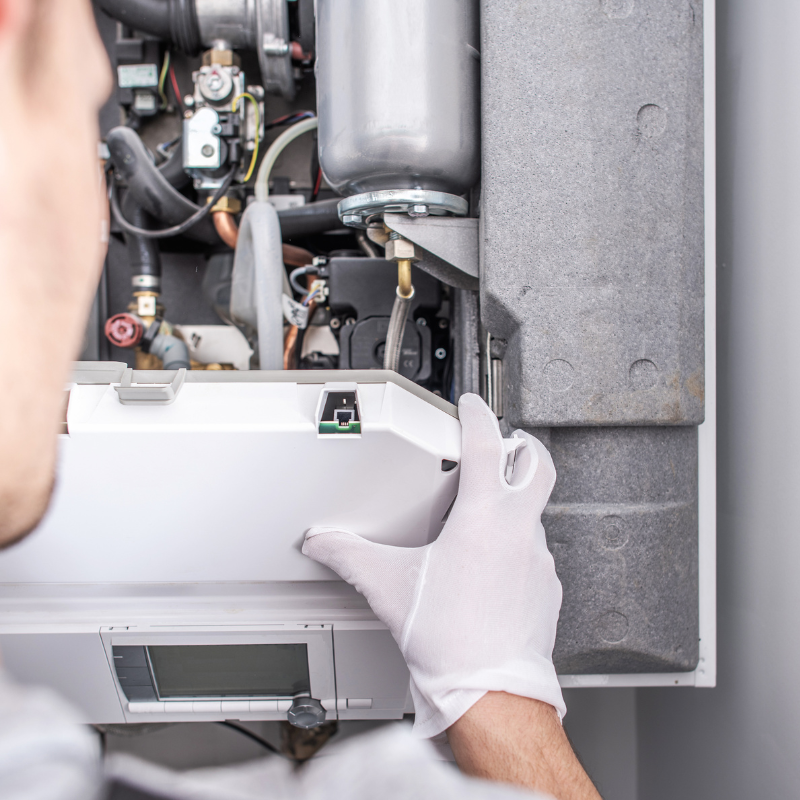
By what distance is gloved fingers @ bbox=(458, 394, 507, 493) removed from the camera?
2.10ft

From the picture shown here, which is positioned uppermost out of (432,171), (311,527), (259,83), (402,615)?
(259,83)

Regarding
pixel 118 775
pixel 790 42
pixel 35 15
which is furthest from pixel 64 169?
pixel 790 42

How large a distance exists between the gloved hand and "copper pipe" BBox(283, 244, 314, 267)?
0.60 metres

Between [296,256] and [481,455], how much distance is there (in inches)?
26.2

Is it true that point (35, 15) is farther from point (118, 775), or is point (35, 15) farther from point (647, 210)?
point (647, 210)

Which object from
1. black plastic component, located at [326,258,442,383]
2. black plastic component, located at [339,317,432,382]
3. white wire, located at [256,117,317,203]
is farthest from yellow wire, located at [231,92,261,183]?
black plastic component, located at [339,317,432,382]

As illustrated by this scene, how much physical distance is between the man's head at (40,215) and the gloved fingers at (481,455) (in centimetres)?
44

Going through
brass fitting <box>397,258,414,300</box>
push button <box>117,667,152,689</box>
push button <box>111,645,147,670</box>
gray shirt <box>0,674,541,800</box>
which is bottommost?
push button <box>117,667,152,689</box>

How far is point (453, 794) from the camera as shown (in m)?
0.38

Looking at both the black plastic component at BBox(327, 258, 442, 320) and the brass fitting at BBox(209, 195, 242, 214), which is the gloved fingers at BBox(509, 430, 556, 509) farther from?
the brass fitting at BBox(209, 195, 242, 214)

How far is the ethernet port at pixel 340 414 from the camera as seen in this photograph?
1.91 ft

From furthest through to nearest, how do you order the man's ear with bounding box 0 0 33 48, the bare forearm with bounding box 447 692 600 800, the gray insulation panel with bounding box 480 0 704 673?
1. the gray insulation panel with bounding box 480 0 704 673
2. the bare forearm with bounding box 447 692 600 800
3. the man's ear with bounding box 0 0 33 48

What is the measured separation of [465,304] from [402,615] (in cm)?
48

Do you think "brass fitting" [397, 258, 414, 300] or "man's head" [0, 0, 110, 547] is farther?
"brass fitting" [397, 258, 414, 300]
